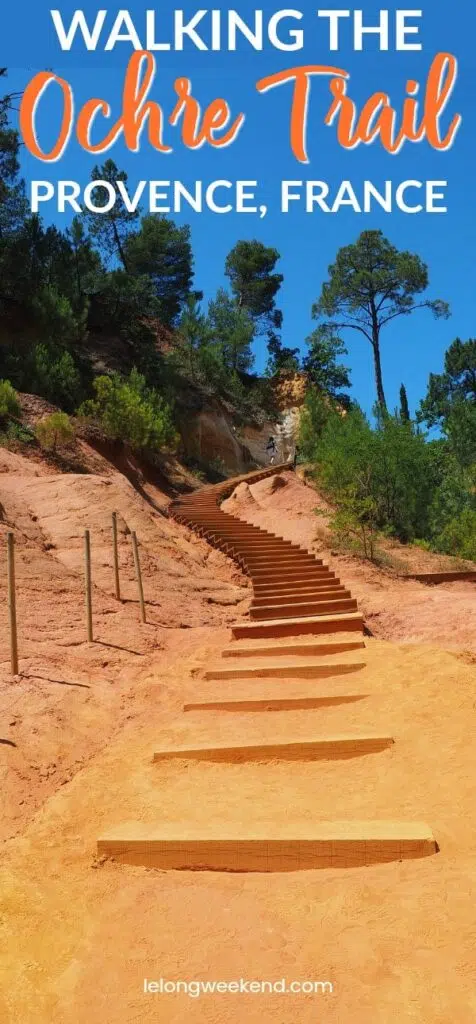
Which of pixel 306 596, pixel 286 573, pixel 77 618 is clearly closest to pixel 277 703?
pixel 77 618

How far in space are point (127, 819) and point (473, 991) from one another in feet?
7.34

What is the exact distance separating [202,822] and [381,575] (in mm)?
8878

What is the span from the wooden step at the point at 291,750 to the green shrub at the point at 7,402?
12458 millimetres

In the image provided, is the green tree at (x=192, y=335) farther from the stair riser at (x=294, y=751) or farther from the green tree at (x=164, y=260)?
the stair riser at (x=294, y=751)

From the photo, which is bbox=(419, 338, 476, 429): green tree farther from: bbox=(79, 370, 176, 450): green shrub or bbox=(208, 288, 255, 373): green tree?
bbox=(79, 370, 176, 450): green shrub

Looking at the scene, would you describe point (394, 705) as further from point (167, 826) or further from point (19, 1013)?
point (19, 1013)

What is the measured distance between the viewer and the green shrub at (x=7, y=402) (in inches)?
625

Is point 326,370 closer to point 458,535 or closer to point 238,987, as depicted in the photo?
→ point 458,535

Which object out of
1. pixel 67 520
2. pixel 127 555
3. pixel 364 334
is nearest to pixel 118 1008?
pixel 127 555

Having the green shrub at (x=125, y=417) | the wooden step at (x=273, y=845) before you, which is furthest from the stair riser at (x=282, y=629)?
the green shrub at (x=125, y=417)

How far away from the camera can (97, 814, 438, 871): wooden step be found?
3547mm

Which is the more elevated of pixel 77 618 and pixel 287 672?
pixel 77 618

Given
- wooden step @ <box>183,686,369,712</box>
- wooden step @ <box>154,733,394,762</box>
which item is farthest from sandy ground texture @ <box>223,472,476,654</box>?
wooden step @ <box>154,733,394,762</box>

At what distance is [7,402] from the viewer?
16062 mm
